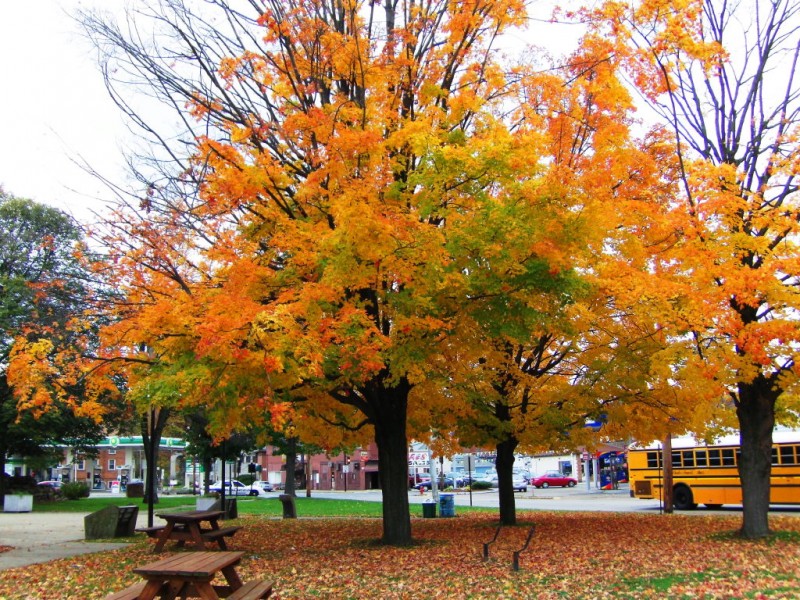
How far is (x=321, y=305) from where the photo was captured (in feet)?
34.5

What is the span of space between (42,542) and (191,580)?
11.9 m

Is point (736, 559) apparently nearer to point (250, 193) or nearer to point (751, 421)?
point (751, 421)

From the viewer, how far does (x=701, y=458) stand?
27.0 meters

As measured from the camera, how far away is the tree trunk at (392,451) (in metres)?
13.3

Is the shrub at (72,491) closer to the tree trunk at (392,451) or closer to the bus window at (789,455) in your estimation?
the tree trunk at (392,451)

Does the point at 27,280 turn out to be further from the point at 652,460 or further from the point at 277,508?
the point at 652,460

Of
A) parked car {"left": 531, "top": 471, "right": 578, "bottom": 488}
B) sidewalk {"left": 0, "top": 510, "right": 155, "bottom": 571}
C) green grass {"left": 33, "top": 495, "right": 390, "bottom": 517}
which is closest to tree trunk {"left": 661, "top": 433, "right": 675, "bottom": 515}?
green grass {"left": 33, "top": 495, "right": 390, "bottom": 517}

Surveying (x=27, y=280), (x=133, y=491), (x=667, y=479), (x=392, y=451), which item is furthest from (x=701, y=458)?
(x=133, y=491)

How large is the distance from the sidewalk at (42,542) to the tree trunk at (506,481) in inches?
365

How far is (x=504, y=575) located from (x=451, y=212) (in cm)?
535

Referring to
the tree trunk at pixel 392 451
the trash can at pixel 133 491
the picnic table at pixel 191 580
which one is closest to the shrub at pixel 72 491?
the trash can at pixel 133 491

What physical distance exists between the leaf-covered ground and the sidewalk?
2.53 feet

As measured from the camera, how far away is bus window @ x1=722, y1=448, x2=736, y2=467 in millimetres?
25750

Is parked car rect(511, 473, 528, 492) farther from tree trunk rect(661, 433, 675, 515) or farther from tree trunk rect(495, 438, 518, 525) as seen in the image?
tree trunk rect(495, 438, 518, 525)
